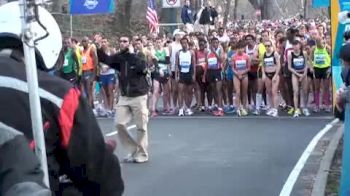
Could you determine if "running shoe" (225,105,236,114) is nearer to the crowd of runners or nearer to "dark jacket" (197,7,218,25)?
the crowd of runners

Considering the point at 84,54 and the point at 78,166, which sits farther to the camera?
the point at 84,54

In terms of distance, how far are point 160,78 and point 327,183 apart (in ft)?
40.1

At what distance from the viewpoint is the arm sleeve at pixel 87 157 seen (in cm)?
332

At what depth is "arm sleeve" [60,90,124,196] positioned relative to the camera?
332 centimetres

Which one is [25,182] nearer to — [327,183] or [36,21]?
→ [36,21]

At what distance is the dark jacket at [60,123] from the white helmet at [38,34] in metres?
0.07

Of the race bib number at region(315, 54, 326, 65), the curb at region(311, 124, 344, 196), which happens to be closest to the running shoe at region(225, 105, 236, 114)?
the race bib number at region(315, 54, 326, 65)

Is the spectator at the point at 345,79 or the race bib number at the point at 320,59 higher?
the spectator at the point at 345,79

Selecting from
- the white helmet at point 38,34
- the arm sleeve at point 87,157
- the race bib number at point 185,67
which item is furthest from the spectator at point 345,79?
the race bib number at point 185,67

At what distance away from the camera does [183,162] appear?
13641mm

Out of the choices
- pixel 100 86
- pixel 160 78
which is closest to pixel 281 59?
pixel 160 78

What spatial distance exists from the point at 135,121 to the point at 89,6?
33.7 ft

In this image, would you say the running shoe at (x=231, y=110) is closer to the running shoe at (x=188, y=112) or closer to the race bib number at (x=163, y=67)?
the running shoe at (x=188, y=112)

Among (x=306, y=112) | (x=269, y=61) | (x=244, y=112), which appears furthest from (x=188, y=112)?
(x=306, y=112)
